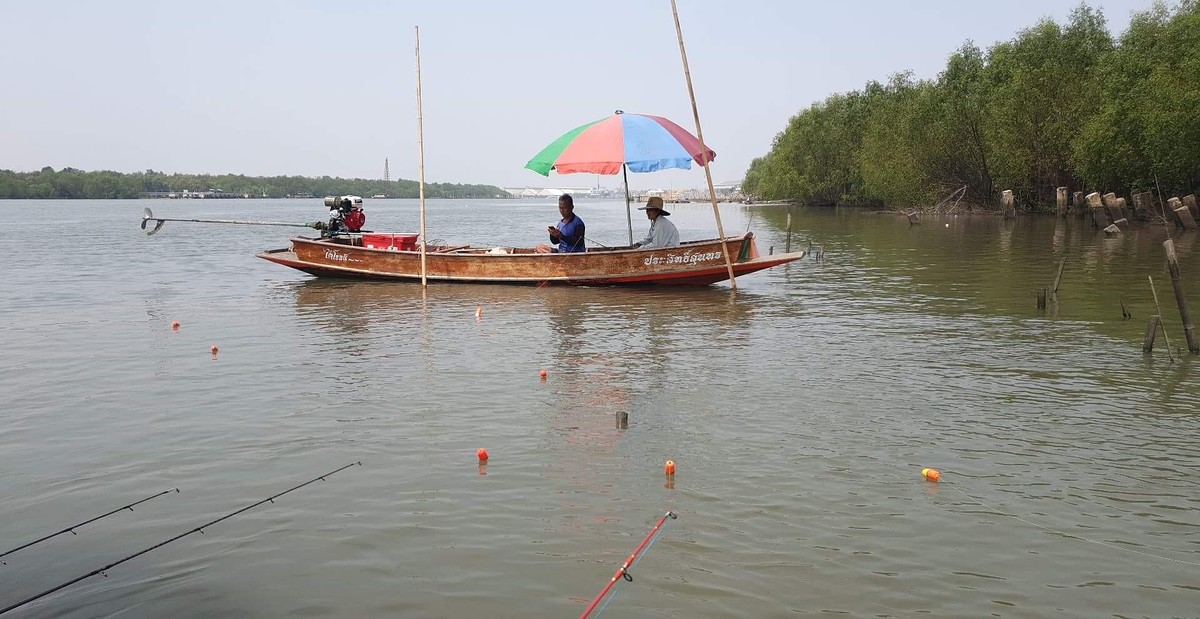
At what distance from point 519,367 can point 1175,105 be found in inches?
1382

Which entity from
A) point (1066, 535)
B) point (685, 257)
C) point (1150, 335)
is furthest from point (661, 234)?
point (1066, 535)

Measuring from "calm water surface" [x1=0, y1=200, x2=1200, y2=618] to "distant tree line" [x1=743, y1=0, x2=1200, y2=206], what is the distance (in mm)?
26491

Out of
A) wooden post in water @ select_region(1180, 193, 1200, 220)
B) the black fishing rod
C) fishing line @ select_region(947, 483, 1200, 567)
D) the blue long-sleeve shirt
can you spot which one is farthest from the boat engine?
wooden post in water @ select_region(1180, 193, 1200, 220)

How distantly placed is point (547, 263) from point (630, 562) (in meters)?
15.3

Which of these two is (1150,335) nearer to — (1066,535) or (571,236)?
(1066,535)

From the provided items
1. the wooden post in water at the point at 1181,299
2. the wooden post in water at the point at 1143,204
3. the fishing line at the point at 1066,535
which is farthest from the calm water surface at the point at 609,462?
the wooden post in water at the point at 1143,204

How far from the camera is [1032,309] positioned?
17.1 metres

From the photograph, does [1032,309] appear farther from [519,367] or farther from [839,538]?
[839,538]

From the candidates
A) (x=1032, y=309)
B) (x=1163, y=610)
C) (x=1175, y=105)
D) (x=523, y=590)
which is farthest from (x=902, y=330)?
(x=1175, y=105)

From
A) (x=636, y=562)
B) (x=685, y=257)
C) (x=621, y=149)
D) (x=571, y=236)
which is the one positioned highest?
(x=621, y=149)

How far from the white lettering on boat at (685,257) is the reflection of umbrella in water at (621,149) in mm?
1698

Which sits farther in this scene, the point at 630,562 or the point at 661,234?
the point at 661,234

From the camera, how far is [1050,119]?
4956 cm

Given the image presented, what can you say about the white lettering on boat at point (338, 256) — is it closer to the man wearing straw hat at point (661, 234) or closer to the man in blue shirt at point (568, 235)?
the man in blue shirt at point (568, 235)
